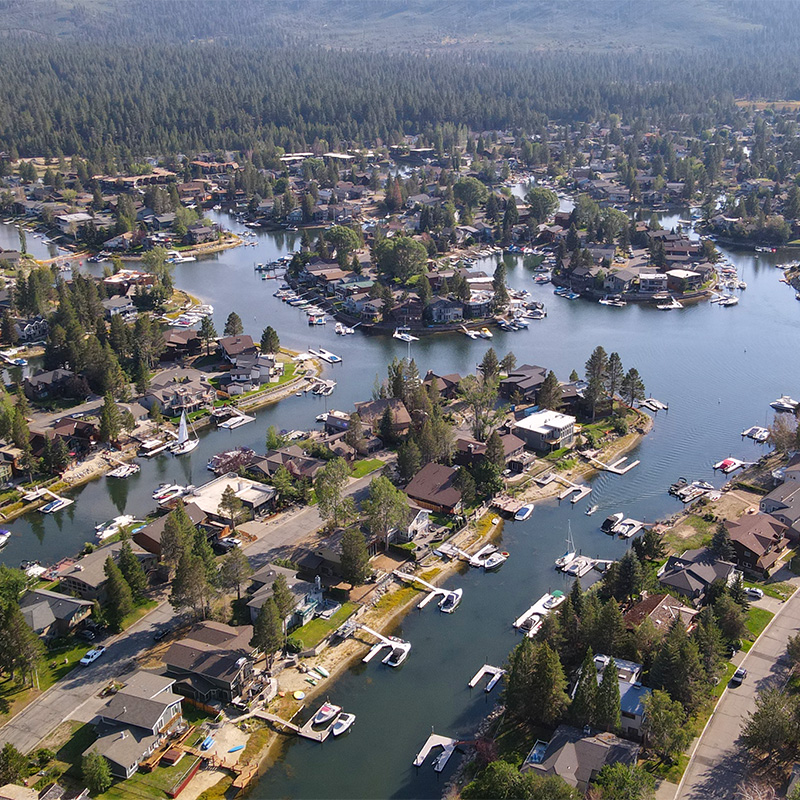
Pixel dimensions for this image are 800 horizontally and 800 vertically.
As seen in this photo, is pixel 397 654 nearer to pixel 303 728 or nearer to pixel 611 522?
pixel 303 728

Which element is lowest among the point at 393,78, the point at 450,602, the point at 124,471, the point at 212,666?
the point at 450,602

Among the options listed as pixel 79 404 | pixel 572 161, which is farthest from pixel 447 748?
pixel 572 161

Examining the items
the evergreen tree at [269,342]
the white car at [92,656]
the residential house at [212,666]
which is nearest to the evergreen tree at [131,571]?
the white car at [92,656]

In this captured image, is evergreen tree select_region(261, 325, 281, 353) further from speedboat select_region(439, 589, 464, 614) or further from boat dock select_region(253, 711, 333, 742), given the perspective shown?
boat dock select_region(253, 711, 333, 742)

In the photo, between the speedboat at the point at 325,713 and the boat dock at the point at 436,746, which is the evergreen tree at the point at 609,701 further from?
the speedboat at the point at 325,713

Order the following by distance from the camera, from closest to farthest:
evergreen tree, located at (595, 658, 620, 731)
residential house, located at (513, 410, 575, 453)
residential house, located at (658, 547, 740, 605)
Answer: evergreen tree, located at (595, 658, 620, 731), residential house, located at (658, 547, 740, 605), residential house, located at (513, 410, 575, 453)

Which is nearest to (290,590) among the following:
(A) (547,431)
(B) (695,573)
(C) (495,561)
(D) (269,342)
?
(C) (495,561)

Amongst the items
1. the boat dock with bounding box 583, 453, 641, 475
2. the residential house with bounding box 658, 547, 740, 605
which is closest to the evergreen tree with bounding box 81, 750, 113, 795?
the residential house with bounding box 658, 547, 740, 605
